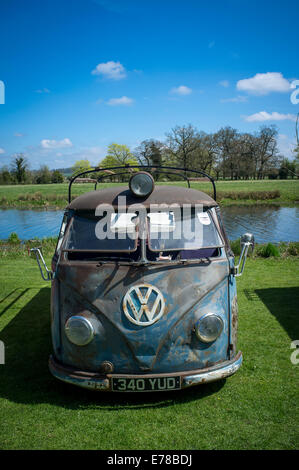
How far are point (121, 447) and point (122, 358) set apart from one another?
82cm

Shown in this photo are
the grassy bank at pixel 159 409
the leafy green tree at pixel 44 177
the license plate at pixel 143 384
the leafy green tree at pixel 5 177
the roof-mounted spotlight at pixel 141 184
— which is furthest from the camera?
the leafy green tree at pixel 44 177

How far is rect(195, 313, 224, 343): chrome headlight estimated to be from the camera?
3836 millimetres

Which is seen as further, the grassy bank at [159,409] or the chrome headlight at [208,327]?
the chrome headlight at [208,327]

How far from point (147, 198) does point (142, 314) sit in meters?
1.41

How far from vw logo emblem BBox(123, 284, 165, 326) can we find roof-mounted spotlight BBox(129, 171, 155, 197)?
1.15m

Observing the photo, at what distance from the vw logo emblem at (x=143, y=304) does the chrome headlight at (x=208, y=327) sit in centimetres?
45

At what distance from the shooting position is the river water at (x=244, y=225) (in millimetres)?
21094

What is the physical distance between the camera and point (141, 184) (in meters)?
4.27

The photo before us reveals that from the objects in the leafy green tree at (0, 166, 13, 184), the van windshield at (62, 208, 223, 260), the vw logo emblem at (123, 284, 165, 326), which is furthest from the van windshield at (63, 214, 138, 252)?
the leafy green tree at (0, 166, 13, 184)

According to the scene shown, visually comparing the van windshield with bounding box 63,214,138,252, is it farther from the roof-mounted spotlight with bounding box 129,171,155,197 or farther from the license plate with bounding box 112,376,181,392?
the license plate with bounding box 112,376,181,392

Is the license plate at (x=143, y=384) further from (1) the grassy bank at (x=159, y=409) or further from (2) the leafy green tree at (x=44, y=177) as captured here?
(2) the leafy green tree at (x=44, y=177)

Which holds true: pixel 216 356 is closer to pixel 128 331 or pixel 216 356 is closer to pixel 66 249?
pixel 128 331

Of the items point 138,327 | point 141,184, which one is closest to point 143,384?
point 138,327

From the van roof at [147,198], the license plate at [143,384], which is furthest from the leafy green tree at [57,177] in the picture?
the license plate at [143,384]
